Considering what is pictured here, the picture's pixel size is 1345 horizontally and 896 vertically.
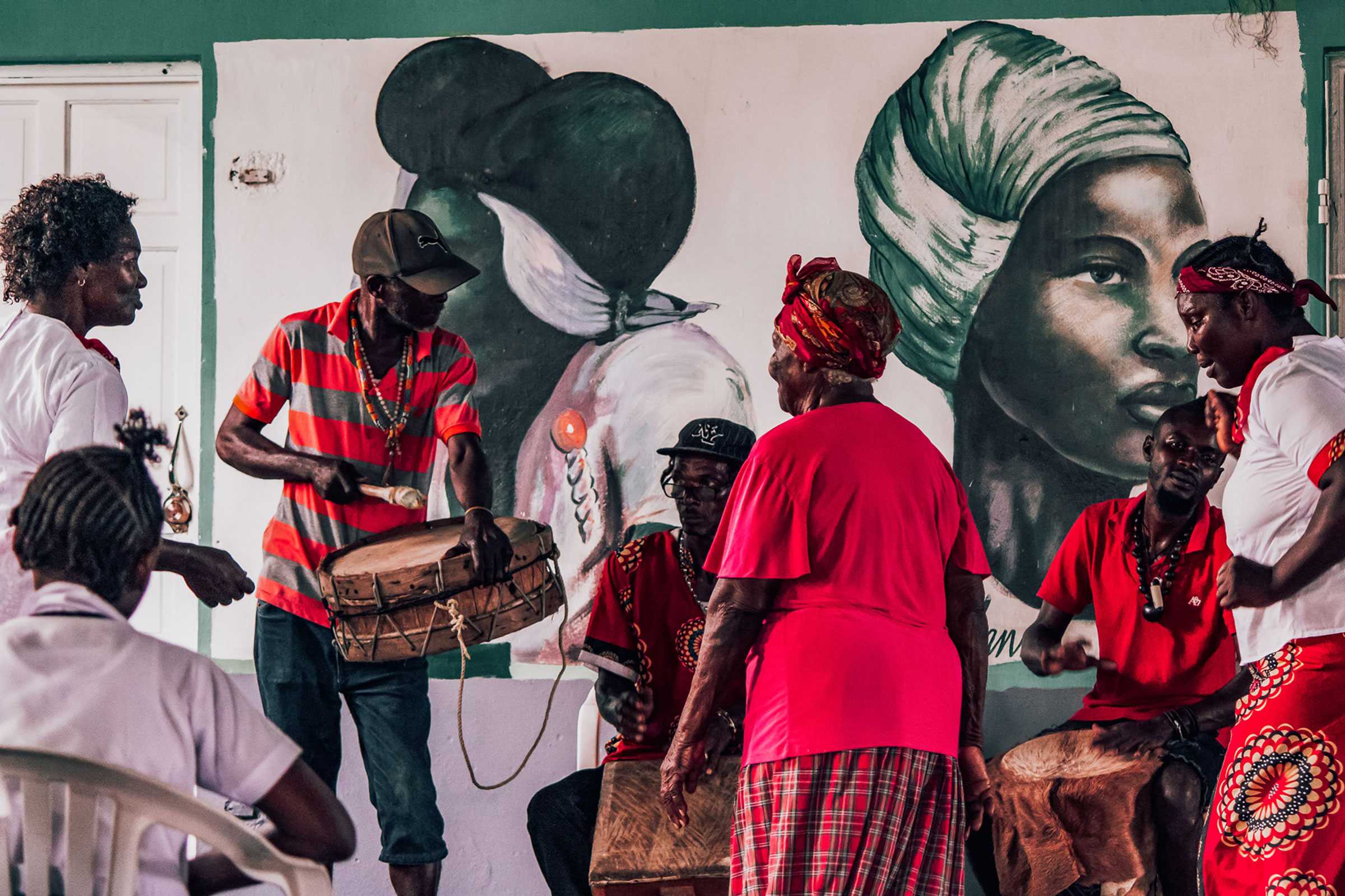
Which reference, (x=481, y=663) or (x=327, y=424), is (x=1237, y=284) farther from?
(x=481, y=663)

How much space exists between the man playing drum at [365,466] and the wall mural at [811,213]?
1101mm

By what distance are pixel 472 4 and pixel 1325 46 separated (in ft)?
10.3

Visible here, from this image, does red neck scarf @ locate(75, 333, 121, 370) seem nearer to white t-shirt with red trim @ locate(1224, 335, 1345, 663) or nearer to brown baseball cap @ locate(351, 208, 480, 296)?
→ brown baseball cap @ locate(351, 208, 480, 296)

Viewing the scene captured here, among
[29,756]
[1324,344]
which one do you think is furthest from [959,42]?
[29,756]

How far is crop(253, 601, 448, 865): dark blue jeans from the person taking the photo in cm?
420

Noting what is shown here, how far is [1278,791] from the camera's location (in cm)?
316

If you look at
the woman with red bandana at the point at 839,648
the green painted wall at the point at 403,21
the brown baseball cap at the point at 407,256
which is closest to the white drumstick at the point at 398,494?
the brown baseball cap at the point at 407,256

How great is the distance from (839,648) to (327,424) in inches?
75.8

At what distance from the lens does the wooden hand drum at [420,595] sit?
12.6ft

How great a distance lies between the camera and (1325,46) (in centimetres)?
516

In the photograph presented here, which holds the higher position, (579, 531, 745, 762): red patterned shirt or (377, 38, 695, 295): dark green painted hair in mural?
(377, 38, 695, 295): dark green painted hair in mural

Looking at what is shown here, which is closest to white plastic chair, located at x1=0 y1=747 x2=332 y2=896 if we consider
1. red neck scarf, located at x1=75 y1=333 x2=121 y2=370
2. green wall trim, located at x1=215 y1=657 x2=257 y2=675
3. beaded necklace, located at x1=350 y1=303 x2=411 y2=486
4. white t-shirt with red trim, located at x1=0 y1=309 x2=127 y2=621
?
white t-shirt with red trim, located at x1=0 y1=309 x2=127 y2=621

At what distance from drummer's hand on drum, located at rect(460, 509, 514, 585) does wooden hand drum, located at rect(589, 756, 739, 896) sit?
684 millimetres

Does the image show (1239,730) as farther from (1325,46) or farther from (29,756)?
(1325,46)
